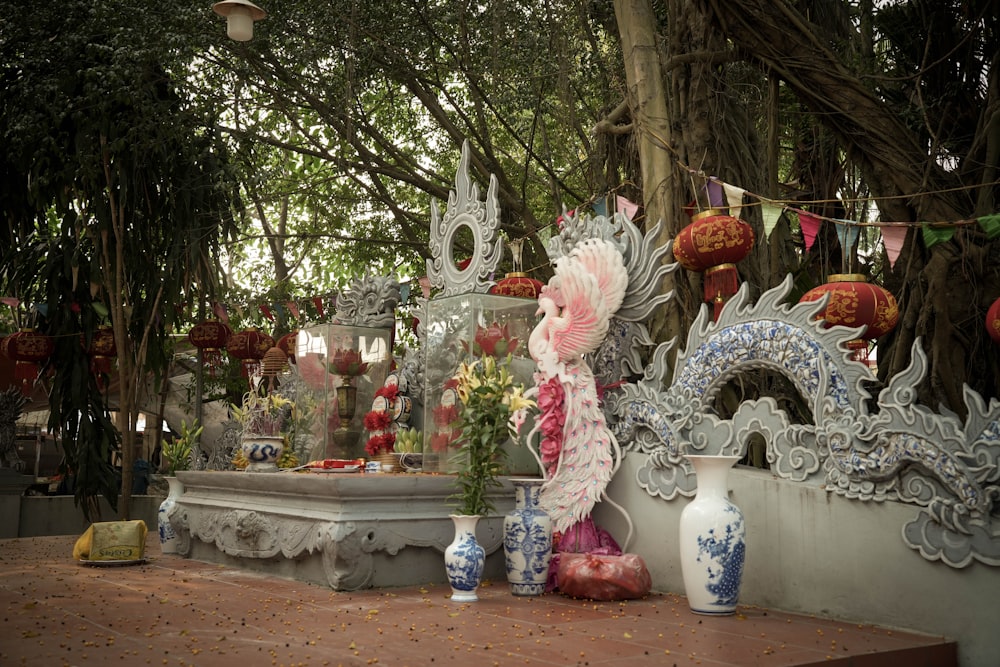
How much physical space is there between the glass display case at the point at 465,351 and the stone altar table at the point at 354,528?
55 cm

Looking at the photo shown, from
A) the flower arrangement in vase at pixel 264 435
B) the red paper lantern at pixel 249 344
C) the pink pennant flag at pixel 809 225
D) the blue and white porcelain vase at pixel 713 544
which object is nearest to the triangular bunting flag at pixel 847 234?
the pink pennant flag at pixel 809 225

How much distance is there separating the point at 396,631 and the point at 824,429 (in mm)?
2160

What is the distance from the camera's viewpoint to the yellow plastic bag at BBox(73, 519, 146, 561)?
6321 millimetres

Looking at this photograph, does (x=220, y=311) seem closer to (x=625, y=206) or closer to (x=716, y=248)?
(x=625, y=206)

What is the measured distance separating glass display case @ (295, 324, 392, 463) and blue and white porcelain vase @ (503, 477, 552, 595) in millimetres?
2458

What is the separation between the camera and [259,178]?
8867 mm

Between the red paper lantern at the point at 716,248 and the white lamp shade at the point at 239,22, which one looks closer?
the red paper lantern at the point at 716,248

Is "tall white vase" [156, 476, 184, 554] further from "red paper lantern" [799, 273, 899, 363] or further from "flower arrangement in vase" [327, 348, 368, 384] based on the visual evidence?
"red paper lantern" [799, 273, 899, 363]

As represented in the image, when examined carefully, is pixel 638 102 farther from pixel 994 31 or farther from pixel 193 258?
pixel 193 258

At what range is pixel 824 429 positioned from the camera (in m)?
4.46

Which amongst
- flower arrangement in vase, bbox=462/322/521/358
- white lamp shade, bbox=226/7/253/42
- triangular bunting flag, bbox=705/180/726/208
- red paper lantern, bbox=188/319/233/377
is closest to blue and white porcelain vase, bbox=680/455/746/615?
flower arrangement in vase, bbox=462/322/521/358

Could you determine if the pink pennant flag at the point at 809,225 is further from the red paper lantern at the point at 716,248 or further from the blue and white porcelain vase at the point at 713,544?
the blue and white porcelain vase at the point at 713,544

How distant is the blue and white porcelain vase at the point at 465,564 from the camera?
4840mm

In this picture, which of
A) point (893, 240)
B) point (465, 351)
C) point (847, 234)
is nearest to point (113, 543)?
point (465, 351)
